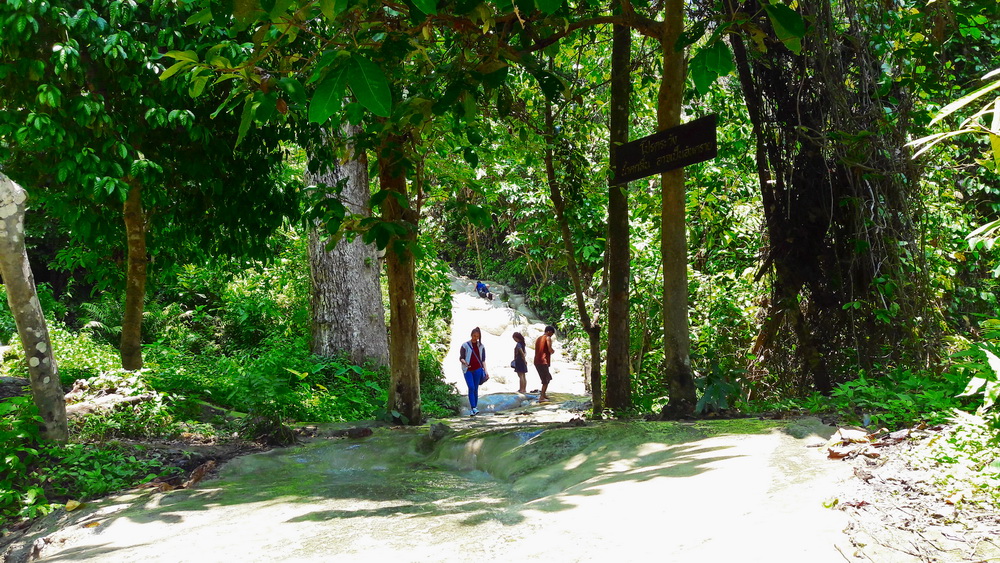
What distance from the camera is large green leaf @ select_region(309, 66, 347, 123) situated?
2.65 metres

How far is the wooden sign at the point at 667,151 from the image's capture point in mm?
5332

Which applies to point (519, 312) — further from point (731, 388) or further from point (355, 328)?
point (731, 388)

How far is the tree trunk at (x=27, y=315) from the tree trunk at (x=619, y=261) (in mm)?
4701

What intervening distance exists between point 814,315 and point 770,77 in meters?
2.29

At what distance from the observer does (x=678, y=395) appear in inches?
234

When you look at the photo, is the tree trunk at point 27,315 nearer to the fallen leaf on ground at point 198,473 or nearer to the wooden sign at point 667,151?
the fallen leaf on ground at point 198,473

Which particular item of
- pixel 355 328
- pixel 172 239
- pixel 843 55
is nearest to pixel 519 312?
pixel 355 328

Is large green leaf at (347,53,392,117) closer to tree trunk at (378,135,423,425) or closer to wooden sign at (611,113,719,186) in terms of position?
wooden sign at (611,113,719,186)

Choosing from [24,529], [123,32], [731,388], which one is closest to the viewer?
[24,529]

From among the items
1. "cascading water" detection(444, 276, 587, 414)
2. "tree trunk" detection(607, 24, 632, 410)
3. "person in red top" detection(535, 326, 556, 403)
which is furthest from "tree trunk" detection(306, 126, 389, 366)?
"tree trunk" detection(607, 24, 632, 410)

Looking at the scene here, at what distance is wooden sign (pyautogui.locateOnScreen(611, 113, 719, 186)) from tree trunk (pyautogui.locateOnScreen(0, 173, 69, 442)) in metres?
4.59

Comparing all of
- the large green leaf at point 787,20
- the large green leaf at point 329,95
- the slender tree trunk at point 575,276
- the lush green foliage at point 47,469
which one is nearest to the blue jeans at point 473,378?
the slender tree trunk at point 575,276

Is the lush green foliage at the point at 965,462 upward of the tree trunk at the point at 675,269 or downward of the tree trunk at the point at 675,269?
downward

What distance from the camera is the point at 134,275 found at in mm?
8172
